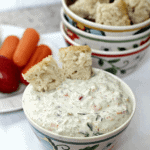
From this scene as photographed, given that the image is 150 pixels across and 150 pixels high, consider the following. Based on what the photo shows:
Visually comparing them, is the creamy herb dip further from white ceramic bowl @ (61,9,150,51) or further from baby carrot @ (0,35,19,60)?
baby carrot @ (0,35,19,60)

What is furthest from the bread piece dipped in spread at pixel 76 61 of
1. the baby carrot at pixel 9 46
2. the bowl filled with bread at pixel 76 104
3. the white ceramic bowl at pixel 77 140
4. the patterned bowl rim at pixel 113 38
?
the baby carrot at pixel 9 46

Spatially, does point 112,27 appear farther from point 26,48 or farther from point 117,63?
point 26,48

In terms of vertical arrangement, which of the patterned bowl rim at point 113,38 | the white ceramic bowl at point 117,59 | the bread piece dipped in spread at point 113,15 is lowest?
the white ceramic bowl at point 117,59

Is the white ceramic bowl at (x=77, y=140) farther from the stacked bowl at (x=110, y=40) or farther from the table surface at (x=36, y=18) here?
the table surface at (x=36, y=18)

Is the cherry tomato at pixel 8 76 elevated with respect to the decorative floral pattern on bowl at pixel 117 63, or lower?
lower

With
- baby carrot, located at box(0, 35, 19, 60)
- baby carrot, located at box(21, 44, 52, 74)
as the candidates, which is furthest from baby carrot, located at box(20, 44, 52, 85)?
baby carrot, located at box(0, 35, 19, 60)
